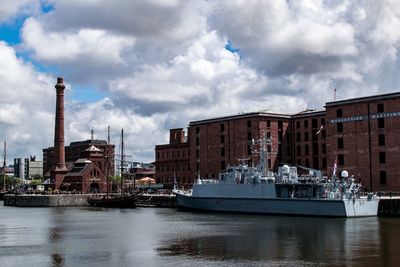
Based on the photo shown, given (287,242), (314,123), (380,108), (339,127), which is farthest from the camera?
(314,123)

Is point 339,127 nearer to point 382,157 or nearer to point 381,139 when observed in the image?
point 381,139

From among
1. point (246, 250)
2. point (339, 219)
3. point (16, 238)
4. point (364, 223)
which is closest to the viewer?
point (246, 250)

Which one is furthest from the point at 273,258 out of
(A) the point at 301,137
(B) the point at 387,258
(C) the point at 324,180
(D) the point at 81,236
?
(A) the point at 301,137

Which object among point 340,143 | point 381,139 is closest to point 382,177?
point 381,139

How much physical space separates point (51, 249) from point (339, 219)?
133 feet

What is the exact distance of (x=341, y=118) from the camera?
339 feet

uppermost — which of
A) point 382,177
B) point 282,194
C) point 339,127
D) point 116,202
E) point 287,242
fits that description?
point 339,127

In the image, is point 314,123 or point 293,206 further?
point 314,123

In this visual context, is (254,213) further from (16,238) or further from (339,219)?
(16,238)

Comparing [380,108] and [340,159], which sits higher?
[380,108]

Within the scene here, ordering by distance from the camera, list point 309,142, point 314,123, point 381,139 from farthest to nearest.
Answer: point 309,142 < point 314,123 < point 381,139

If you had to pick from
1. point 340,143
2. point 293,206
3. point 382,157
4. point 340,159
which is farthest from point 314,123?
point 293,206

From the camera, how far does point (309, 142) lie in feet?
408

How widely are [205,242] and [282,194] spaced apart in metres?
36.0
